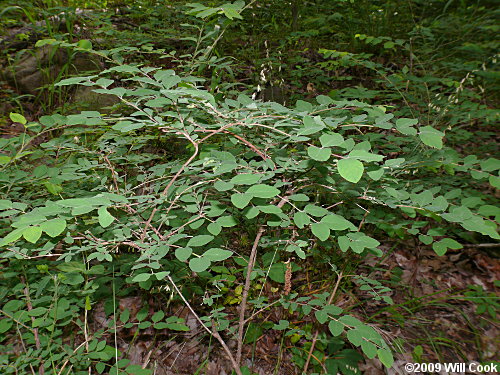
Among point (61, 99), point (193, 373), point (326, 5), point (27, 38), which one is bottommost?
point (193, 373)

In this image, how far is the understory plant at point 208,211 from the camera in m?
0.98

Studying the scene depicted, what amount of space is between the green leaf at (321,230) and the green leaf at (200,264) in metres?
0.34

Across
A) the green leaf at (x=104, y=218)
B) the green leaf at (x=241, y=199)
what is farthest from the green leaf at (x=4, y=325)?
the green leaf at (x=241, y=199)

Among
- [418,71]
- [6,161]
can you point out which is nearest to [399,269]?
[418,71]

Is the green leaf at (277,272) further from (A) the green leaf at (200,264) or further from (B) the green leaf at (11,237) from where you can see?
(B) the green leaf at (11,237)

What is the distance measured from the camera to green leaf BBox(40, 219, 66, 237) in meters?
0.80

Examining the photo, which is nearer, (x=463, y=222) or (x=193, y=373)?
(x=463, y=222)

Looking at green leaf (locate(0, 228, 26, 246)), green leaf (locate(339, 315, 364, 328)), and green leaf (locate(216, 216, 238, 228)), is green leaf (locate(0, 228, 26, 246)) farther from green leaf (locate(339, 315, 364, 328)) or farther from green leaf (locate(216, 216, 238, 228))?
green leaf (locate(339, 315, 364, 328))

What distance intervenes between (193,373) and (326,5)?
436 cm

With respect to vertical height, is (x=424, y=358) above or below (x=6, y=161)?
below

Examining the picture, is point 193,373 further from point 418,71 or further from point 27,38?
point 27,38

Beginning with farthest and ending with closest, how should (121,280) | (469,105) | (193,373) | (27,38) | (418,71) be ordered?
(27,38)
(418,71)
(469,105)
(121,280)
(193,373)

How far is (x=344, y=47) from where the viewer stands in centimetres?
408

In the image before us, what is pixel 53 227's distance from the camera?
81 cm
